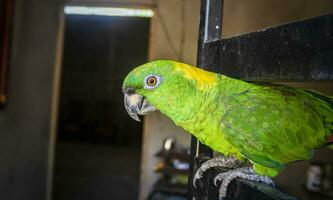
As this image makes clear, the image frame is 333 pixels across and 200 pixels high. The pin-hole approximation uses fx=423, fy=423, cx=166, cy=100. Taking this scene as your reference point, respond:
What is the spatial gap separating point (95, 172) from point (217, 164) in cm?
527

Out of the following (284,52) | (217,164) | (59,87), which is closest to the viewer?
(284,52)

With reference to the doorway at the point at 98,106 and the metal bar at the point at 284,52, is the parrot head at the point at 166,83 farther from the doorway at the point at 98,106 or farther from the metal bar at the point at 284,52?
the doorway at the point at 98,106

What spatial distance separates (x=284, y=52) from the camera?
20.2 inches

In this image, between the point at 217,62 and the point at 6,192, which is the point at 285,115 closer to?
the point at 217,62

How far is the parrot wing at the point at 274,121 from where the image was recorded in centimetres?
73

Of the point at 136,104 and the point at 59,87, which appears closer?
the point at 136,104

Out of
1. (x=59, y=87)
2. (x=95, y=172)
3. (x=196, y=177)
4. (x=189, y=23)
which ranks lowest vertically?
(x=95, y=172)

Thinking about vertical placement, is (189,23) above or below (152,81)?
above

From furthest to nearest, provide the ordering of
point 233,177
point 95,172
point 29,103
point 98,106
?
1. point 98,106
2. point 95,172
3. point 29,103
4. point 233,177

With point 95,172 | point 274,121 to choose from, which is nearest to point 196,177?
point 274,121

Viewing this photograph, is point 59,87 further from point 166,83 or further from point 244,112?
point 244,112

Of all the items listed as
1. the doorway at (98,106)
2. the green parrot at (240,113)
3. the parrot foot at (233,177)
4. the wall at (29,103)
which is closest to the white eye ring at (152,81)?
the green parrot at (240,113)

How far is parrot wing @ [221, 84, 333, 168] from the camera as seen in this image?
730mm

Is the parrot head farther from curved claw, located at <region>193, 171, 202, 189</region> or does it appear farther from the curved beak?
curved claw, located at <region>193, 171, 202, 189</region>
